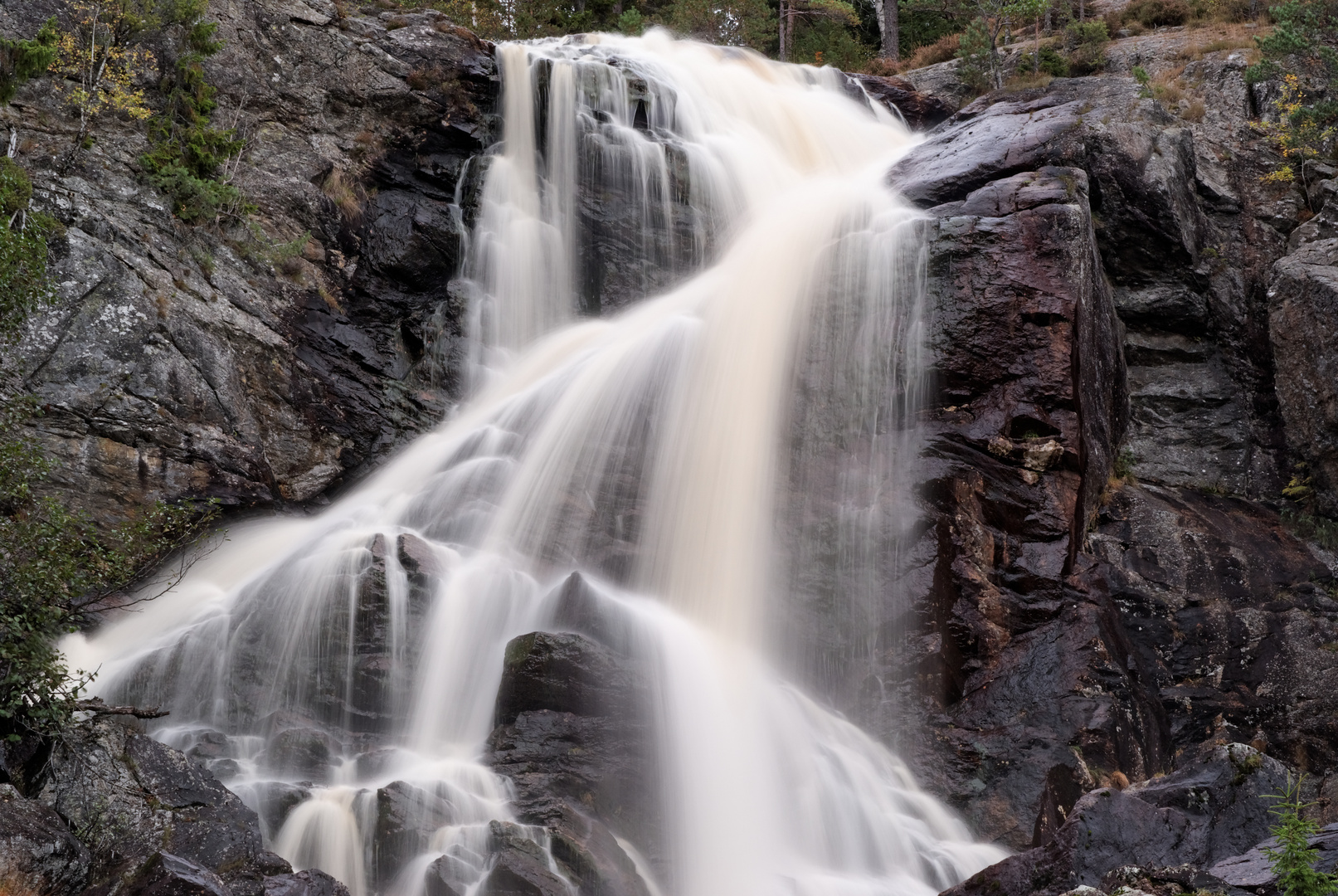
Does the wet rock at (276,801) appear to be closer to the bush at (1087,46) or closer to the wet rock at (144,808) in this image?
the wet rock at (144,808)

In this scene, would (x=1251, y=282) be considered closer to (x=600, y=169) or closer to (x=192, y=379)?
(x=600, y=169)

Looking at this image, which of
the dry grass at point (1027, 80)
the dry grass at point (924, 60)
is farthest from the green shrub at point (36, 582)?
the dry grass at point (924, 60)

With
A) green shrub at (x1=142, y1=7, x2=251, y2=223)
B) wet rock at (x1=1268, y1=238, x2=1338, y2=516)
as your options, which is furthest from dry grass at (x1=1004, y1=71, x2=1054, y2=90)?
green shrub at (x1=142, y1=7, x2=251, y2=223)

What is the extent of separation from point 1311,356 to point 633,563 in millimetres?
10541

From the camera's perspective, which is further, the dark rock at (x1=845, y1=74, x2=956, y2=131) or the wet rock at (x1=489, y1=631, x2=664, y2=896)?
the dark rock at (x1=845, y1=74, x2=956, y2=131)

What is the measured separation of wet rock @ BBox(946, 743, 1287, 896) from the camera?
6.68 metres

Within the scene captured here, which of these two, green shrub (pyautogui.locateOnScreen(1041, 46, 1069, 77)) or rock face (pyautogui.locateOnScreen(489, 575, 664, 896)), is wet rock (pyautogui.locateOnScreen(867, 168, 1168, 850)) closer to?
rock face (pyautogui.locateOnScreen(489, 575, 664, 896))

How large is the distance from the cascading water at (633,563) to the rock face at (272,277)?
96cm

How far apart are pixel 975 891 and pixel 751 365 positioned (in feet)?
25.0

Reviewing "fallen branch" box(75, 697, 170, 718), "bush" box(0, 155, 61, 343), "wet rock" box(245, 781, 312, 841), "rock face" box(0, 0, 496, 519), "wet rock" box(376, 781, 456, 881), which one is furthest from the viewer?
"rock face" box(0, 0, 496, 519)

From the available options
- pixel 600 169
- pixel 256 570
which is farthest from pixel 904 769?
pixel 600 169

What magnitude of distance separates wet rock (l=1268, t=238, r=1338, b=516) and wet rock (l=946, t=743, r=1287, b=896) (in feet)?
27.7

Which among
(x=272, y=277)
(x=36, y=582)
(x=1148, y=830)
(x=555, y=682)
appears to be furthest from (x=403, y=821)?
(x=272, y=277)

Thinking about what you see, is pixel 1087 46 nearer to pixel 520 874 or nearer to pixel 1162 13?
pixel 1162 13
